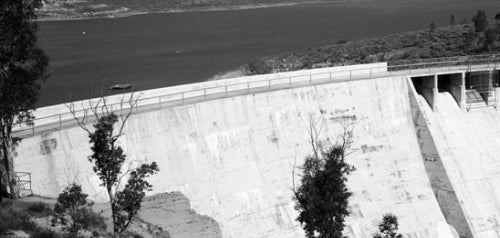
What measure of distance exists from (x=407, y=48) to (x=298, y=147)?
48.5m

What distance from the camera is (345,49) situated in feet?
287

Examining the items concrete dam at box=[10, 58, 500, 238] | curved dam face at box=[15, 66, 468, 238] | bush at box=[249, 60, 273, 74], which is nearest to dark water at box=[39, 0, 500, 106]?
bush at box=[249, 60, 273, 74]

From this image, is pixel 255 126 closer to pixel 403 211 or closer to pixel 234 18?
pixel 403 211

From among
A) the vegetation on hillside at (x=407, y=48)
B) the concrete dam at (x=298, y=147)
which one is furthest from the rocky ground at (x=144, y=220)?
the vegetation on hillside at (x=407, y=48)

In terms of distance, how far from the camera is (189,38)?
119625 mm

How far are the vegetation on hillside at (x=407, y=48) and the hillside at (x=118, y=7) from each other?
76173 millimetres

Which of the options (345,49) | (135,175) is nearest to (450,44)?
(345,49)

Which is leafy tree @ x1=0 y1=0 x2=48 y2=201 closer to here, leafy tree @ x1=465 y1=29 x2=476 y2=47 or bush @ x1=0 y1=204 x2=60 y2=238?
bush @ x1=0 y1=204 x2=60 y2=238

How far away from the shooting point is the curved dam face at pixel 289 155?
32.2 m

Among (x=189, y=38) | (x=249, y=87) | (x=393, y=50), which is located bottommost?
(x=249, y=87)

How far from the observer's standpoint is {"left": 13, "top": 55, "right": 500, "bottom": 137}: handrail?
32.2 meters

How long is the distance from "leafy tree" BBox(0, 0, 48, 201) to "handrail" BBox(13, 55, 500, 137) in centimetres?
534

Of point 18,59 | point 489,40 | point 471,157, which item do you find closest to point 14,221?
point 18,59

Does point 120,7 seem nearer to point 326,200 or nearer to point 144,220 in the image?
point 144,220
